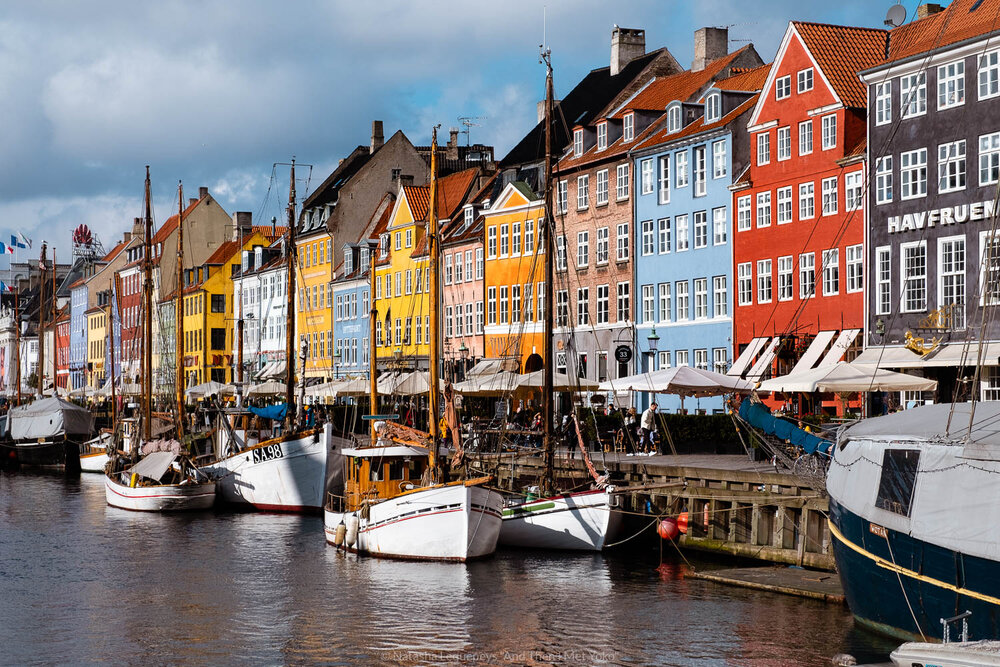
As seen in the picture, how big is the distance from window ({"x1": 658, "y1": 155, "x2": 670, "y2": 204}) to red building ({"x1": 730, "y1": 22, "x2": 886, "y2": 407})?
510cm

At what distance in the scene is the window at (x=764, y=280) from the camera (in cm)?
5366

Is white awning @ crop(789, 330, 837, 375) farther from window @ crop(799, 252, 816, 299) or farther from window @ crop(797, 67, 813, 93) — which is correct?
window @ crop(797, 67, 813, 93)

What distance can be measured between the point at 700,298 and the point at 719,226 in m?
3.04

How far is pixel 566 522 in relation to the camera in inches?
1356

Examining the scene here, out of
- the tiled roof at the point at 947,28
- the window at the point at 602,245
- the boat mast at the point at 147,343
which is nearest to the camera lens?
the tiled roof at the point at 947,28

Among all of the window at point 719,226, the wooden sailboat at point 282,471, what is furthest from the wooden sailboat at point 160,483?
the window at point 719,226

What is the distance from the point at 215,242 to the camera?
119125mm

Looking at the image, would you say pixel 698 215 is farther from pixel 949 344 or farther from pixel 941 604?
pixel 941 604

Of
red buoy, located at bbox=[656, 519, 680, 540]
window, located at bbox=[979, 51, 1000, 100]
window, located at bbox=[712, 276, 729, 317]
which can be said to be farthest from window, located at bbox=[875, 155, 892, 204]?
red buoy, located at bbox=[656, 519, 680, 540]

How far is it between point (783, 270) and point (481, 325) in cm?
2354

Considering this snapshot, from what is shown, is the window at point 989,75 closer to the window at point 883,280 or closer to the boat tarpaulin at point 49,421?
the window at point 883,280

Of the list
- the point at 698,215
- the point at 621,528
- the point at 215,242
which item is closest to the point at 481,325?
the point at 698,215

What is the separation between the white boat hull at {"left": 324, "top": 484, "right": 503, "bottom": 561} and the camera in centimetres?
3269

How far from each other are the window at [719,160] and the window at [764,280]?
460cm
